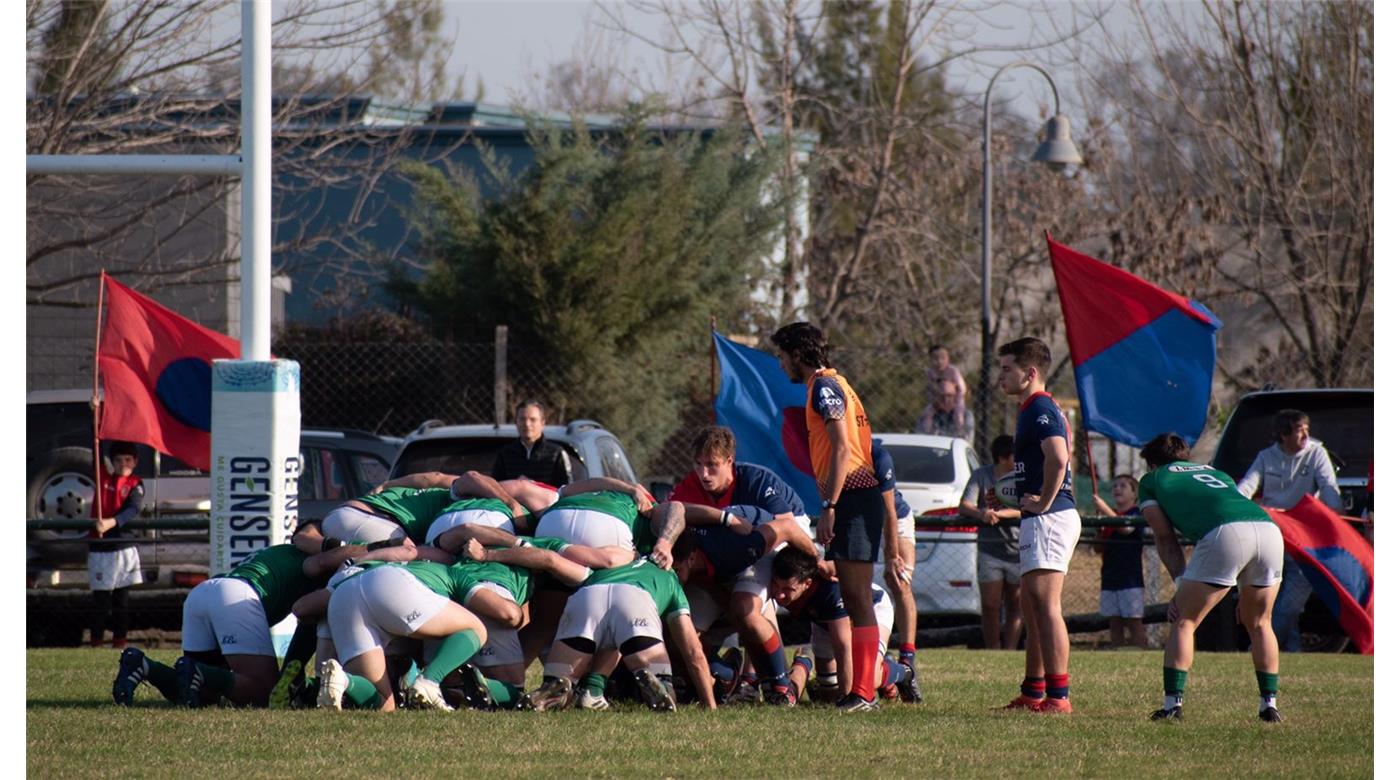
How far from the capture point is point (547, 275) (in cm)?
2136

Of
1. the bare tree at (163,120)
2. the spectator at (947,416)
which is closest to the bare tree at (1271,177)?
the spectator at (947,416)

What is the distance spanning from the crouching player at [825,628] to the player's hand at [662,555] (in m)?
0.60

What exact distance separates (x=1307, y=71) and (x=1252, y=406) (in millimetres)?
10580

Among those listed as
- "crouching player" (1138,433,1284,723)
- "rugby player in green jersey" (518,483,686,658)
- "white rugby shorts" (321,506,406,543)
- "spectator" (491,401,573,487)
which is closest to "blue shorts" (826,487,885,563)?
"rugby player in green jersey" (518,483,686,658)

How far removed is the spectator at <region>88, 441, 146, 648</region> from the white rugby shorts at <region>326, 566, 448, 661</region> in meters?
6.15

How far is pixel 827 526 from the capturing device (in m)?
9.30

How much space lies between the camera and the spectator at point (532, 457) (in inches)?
521

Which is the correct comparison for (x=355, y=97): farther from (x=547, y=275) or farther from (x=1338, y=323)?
(x=1338, y=323)

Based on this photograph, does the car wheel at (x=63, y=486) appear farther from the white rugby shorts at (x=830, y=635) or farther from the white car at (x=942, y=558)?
the white rugby shorts at (x=830, y=635)

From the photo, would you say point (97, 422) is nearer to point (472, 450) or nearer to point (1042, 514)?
point (472, 450)

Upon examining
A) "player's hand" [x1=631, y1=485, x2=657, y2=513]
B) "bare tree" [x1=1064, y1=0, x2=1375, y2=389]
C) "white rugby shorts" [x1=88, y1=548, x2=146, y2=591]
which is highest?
"bare tree" [x1=1064, y1=0, x2=1375, y2=389]

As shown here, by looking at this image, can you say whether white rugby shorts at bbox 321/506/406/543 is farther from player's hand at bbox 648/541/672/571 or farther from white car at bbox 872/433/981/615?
white car at bbox 872/433/981/615

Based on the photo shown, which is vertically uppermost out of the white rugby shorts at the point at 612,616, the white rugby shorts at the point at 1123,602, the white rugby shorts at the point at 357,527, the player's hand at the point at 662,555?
the white rugby shorts at the point at 357,527

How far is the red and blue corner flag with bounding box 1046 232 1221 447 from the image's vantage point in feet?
41.1
